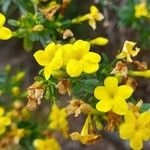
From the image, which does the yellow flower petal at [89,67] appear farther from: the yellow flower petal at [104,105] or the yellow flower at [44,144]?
the yellow flower at [44,144]

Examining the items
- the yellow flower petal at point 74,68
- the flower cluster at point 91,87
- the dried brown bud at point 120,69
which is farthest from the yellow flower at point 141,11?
the yellow flower petal at point 74,68

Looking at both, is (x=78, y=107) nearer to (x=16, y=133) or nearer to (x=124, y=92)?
(x=124, y=92)

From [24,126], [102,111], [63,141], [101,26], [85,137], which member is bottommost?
[63,141]

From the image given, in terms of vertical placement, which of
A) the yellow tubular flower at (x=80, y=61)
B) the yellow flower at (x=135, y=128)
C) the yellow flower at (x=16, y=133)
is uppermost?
the yellow tubular flower at (x=80, y=61)

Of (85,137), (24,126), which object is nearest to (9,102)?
(24,126)

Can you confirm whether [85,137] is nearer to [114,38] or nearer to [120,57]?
[120,57]

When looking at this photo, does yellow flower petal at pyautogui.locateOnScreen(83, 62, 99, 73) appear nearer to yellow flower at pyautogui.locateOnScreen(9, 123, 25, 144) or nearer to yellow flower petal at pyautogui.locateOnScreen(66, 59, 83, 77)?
yellow flower petal at pyautogui.locateOnScreen(66, 59, 83, 77)
